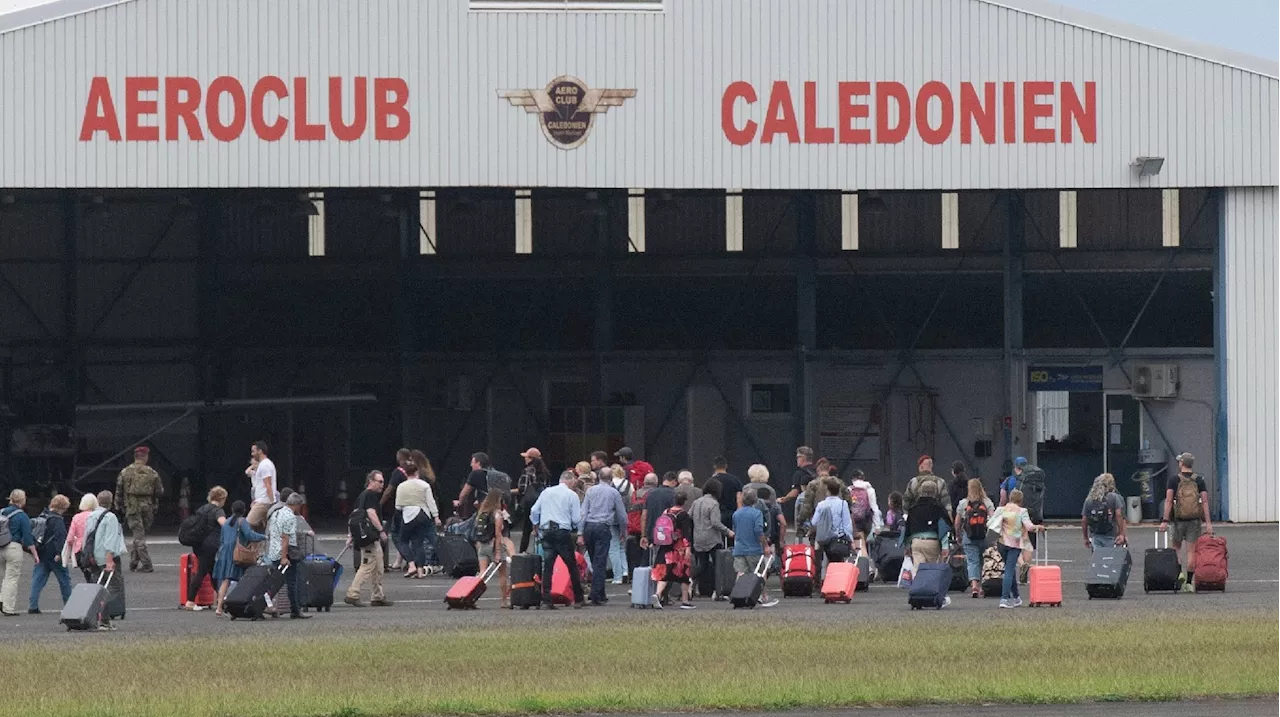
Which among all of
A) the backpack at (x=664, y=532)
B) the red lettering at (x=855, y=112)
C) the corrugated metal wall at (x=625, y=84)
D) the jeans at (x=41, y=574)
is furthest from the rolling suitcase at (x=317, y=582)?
the red lettering at (x=855, y=112)

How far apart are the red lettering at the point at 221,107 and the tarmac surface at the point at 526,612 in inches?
403

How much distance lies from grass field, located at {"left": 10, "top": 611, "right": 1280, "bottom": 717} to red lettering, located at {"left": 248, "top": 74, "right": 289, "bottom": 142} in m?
17.6

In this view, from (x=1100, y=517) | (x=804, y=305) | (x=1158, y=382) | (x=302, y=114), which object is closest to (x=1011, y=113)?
(x=804, y=305)

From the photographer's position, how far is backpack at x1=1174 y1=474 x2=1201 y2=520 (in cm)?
2558

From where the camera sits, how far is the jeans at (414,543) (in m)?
27.9

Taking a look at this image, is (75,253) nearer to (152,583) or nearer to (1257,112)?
(152,583)

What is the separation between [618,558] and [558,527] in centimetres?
396

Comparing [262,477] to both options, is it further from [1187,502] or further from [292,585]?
[1187,502]

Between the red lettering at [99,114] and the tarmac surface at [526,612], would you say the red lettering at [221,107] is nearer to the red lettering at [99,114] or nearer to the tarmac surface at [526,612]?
the red lettering at [99,114]

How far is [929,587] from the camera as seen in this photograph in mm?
23000

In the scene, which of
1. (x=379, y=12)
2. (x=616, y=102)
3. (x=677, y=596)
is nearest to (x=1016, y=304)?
(x=616, y=102)

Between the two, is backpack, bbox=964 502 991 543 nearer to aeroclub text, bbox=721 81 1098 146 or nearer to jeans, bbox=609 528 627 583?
jeans, bbox=609 528 627 583

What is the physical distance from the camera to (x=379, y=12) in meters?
36.6

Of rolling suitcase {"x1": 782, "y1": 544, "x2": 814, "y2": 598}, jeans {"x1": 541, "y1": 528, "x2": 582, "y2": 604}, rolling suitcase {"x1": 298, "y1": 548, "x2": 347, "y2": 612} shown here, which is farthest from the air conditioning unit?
rolling suitcase {"x1": 298, "y1": 548, "x2": 347, "y2": 612}
